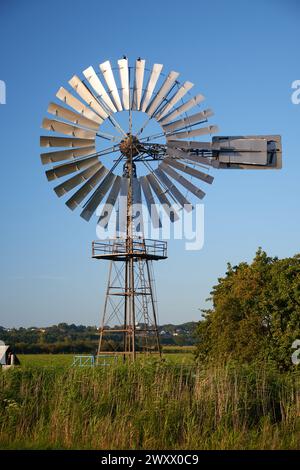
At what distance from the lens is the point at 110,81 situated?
18.6 metres

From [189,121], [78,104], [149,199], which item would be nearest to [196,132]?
[189,121]

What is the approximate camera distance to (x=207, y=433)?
10.4m

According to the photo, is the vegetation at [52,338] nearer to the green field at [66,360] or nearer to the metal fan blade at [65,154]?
the green field at [66,360]

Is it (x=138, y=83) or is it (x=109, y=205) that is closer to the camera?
(x=138, y=83)

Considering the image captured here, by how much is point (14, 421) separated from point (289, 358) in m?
13.9

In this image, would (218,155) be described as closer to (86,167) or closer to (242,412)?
(86,167)

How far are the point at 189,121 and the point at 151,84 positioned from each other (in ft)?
5.01

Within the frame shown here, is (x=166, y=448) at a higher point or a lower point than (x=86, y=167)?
lower

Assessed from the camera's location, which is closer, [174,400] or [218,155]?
[174,400]

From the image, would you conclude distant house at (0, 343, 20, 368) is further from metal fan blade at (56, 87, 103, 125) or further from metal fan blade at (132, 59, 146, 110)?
metal fan blade at (132, 59, 146, 110)

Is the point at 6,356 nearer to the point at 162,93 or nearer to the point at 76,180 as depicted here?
the point at 76,180

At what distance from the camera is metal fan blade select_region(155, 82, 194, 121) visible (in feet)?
60.4

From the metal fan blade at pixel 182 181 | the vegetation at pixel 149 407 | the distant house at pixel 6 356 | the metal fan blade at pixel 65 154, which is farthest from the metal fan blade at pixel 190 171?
the distant house at pixel 6 356
